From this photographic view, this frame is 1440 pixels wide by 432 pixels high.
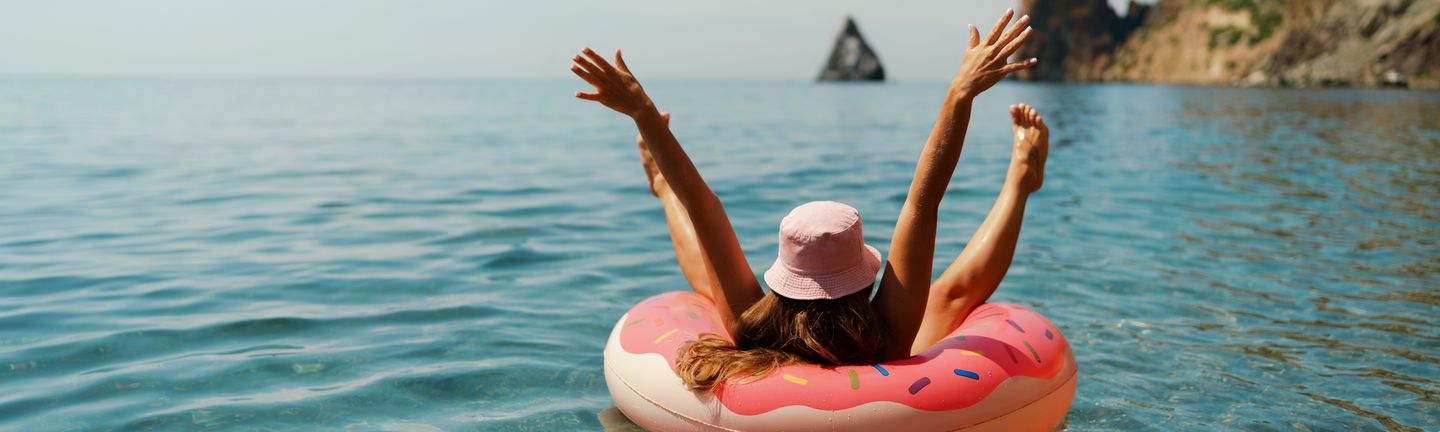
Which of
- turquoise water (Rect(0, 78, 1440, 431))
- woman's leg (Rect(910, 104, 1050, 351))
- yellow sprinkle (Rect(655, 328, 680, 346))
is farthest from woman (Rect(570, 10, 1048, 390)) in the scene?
turquoise water (Rect(0, 78, 1440, 431))

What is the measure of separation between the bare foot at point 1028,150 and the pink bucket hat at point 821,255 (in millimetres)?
1258

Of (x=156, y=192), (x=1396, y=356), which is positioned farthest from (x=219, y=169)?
(x=1396, y=356)

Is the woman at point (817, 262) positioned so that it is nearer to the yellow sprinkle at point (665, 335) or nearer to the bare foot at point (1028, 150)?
the yellow sprinkle at point (665, 335)

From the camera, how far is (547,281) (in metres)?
7.14

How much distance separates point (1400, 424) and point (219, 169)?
49.4 feet

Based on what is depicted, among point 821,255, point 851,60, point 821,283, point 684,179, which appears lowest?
point 851,60

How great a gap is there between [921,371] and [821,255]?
1.70 feet

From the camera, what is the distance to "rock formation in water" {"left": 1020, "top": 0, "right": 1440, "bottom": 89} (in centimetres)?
5444

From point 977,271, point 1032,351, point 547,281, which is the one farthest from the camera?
point 547,281

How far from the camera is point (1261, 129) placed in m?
22.5

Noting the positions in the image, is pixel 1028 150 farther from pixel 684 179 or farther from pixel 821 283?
pixel 684 179

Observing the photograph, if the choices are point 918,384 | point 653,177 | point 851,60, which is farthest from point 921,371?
point 851,60

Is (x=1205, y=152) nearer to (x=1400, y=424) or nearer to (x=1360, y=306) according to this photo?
(x=1360, y=306)

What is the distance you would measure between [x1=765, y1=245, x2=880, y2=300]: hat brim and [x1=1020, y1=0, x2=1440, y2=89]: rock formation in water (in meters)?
57.5
